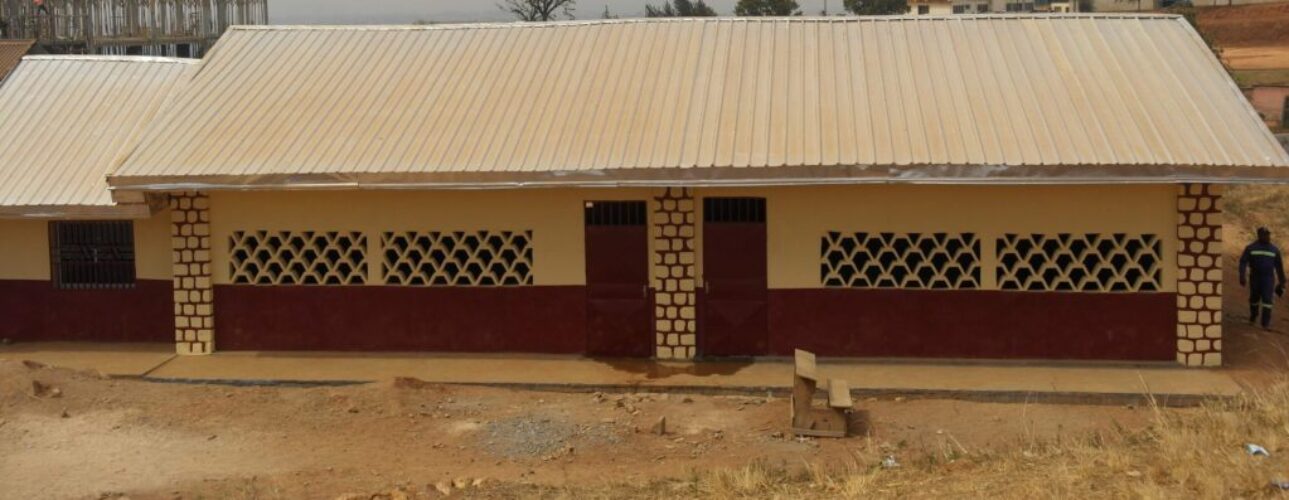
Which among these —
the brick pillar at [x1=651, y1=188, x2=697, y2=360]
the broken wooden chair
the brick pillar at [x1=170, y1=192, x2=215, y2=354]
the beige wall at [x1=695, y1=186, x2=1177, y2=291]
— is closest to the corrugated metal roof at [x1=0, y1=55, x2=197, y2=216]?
the brick pillar at [x1=170, y1=192, x2=215, y2=354]

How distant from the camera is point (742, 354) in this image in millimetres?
14492

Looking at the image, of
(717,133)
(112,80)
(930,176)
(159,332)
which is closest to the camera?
(930,176)

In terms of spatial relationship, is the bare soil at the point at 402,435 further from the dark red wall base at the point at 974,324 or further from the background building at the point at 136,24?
the background building at the point at 136,24

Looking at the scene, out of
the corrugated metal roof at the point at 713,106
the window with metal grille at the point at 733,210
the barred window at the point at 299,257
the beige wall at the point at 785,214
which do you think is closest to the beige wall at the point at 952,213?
the beige wall at the point at 785,214

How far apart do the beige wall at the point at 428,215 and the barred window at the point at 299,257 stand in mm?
92

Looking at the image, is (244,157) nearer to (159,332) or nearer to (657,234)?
(159,332)

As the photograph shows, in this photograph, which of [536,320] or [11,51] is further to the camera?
[11,51]

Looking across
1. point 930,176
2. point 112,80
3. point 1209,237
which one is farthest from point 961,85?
point 112,80

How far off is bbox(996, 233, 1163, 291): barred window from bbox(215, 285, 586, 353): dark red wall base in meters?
4.57

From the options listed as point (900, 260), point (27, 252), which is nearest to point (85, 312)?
point (27, 252)

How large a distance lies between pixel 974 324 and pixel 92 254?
1013cm

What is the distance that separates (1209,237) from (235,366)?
A: 10.2 metres

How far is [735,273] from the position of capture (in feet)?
47.2

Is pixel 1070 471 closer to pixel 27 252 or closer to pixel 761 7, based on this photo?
pixel 27 252
